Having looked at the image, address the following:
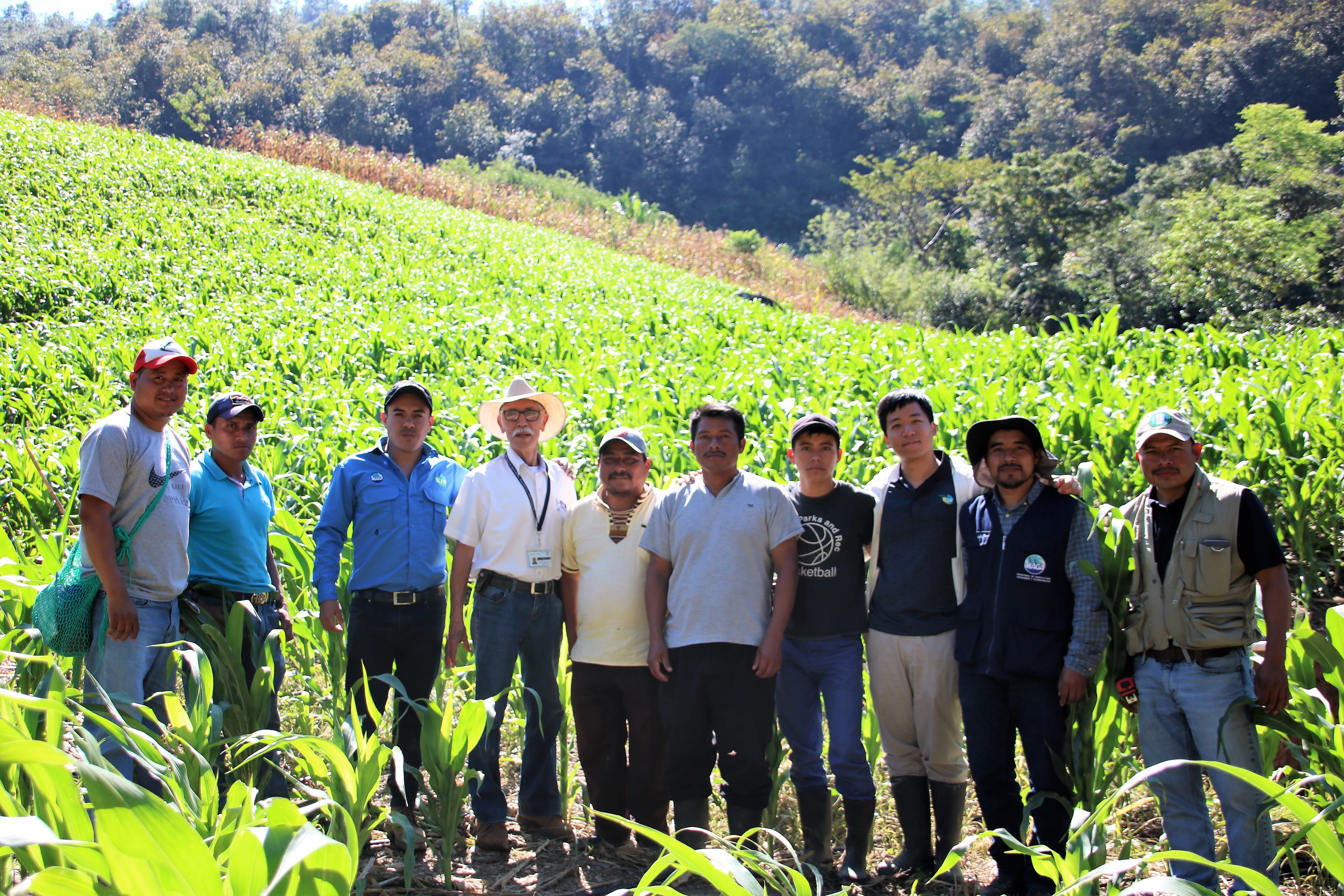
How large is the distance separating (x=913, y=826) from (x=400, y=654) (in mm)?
1863

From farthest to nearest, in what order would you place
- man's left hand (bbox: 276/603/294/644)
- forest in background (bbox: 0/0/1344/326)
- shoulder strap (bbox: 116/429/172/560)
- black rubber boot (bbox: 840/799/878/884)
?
forest in background (bbox: 0/0/1344/326), man's left hand (bbox: 276/603/294/644), black rubber boot (bbox: 840/799/878/884), shoulder strap (bbox: 116/429/172/560)

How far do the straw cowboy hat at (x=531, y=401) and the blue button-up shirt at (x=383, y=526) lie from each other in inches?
16.1

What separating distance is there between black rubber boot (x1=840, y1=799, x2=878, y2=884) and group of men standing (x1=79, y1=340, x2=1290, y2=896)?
1cm

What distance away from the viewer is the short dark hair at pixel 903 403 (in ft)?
10.3

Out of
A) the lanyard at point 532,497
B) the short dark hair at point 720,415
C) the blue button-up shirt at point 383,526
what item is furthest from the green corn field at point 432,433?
the short dark hair at point 720,415

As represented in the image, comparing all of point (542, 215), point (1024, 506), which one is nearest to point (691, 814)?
point (1024, 506)

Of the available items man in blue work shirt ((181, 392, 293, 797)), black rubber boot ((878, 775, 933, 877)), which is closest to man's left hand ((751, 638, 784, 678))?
black rubber boot ((878, 775, 933, 877))

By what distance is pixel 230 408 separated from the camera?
3129 mm

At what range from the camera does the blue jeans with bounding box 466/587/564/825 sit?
313 cm

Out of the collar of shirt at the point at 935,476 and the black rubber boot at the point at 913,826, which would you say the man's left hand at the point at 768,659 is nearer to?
the black rubber boot at the point at 913,826

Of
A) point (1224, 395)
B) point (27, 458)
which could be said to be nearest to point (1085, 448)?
point (1224, 395)

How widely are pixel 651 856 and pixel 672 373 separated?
5.91 m

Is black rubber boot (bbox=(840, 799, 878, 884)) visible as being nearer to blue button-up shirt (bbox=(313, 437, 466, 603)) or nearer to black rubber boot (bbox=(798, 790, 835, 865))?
black rubber boot (bbox=(798, 790, 835, 865))

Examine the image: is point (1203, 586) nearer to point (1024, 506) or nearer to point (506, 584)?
point (1024, 506)
